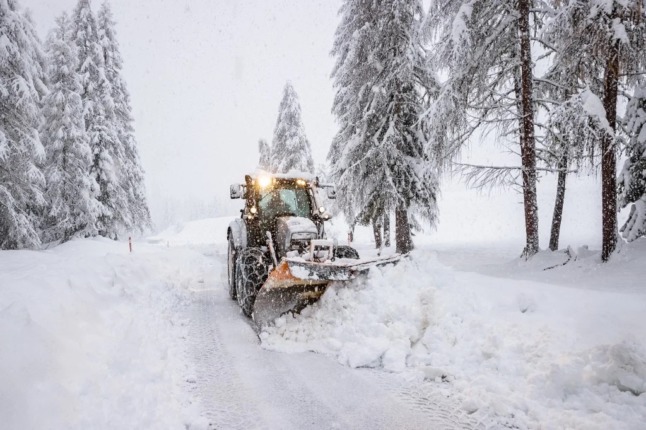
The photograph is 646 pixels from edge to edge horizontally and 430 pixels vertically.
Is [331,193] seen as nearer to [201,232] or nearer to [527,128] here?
[527,128]

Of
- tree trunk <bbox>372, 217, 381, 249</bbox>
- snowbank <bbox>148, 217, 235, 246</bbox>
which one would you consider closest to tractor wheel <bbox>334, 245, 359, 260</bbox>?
tree trunk <bbox>372, 217, 381, 249</bbox>

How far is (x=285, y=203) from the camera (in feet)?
25.5

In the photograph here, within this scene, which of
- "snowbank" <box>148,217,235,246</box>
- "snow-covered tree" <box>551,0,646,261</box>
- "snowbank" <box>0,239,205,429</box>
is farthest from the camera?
"snowbank" <box>148,217,235,246</box>

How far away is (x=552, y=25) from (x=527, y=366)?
7.50 m

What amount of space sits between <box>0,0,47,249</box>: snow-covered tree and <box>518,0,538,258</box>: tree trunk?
15091 mm

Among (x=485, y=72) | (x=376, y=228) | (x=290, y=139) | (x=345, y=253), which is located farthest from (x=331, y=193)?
(x=290, y=139)

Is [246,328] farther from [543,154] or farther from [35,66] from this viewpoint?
[35,66]

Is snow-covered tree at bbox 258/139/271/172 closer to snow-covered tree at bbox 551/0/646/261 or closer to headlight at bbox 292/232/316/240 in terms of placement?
snow-covered tree at bbox 551/0/646/261

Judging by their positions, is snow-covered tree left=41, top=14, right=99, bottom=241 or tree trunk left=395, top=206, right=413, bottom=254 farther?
snow-covered tree left=41, top=14, right=99, bottom=241

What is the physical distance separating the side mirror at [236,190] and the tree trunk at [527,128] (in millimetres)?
Result: 6396

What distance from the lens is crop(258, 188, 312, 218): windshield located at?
7645mm

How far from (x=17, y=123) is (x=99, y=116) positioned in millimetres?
6104

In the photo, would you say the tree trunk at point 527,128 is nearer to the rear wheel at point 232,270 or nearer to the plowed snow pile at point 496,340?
the plowed snow pile at point 496,340

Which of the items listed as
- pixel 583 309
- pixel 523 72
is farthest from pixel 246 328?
pixel 523 72
